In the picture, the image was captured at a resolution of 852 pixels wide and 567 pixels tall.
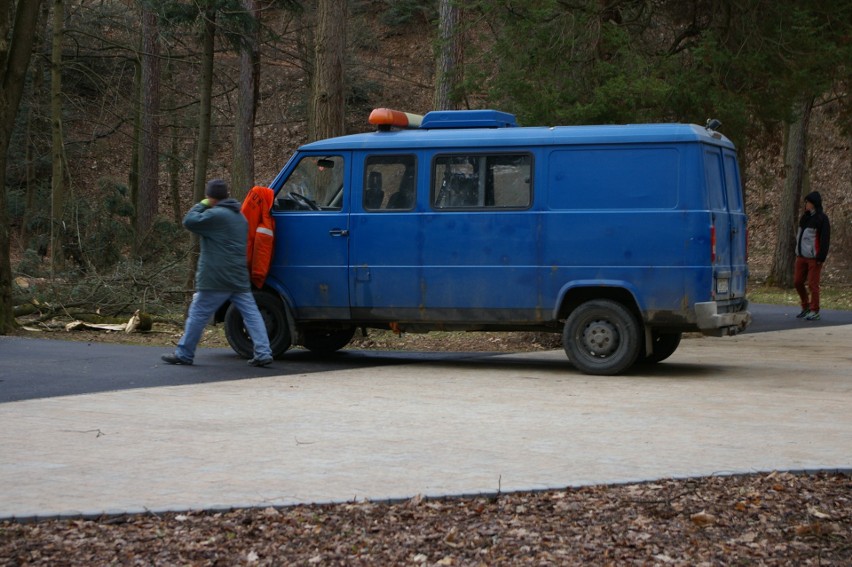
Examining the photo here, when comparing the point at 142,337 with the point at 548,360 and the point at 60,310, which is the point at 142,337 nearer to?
the point at 60,310

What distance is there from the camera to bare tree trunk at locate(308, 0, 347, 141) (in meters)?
16.8

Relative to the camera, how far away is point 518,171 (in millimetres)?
12117

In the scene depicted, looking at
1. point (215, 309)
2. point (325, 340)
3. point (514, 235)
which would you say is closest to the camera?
point (514, 235)

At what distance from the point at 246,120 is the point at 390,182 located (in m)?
14.2

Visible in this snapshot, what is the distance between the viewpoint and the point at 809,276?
1964 centimetres

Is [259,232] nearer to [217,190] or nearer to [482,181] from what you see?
[217,190]

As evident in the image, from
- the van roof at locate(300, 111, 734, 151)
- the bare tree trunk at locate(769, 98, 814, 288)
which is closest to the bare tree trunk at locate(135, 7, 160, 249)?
the bare tree trunk at locate(769, 98, 814, 288)

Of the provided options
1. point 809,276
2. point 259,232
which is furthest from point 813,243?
point 259,232

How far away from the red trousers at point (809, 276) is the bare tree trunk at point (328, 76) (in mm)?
8052

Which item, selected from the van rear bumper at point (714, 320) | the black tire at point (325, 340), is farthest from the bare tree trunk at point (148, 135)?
the van rear bumper at point (714, 320)

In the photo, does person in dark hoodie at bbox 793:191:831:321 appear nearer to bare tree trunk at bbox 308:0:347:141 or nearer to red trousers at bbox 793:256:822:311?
red trousers at bbox 793:256:822:311

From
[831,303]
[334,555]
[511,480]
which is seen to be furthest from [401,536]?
[831,303]

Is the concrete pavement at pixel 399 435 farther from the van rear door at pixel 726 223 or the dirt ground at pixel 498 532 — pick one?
the van rear door at pixel 726 223

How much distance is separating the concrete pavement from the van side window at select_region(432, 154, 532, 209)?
174 cm
